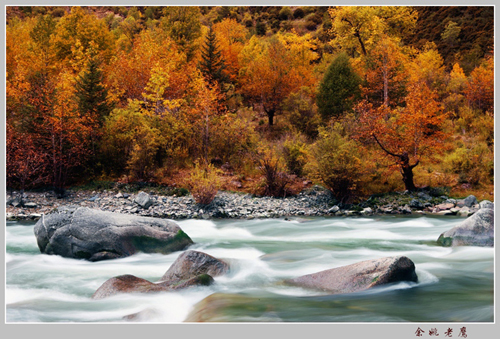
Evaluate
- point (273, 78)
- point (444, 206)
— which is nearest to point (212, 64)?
point (273, 78)

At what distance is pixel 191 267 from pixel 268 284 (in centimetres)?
161

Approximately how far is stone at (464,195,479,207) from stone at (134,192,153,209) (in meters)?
13.1

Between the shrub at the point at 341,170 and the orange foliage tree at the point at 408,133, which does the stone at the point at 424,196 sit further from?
the shrub at the point at 341,170

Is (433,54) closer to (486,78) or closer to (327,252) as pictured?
(486,78)

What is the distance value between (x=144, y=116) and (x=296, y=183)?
944 centimetres

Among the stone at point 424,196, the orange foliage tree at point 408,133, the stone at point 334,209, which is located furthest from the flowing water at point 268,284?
the orange foliage tree at point 408,133

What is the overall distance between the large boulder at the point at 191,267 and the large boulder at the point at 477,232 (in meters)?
6.60

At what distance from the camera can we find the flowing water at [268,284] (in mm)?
7086

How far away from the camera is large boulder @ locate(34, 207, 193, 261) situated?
33.6 ft

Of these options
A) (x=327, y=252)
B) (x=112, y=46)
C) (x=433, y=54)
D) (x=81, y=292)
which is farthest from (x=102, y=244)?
(x=433, y=54)

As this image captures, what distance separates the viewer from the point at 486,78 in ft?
102

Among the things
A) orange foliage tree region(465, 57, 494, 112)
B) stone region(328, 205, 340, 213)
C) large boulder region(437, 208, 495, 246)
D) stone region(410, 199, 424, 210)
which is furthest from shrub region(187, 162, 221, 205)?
orange foliage tree region(465, 57, 494, 112)

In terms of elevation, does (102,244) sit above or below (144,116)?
below

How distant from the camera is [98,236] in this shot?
1032cm
